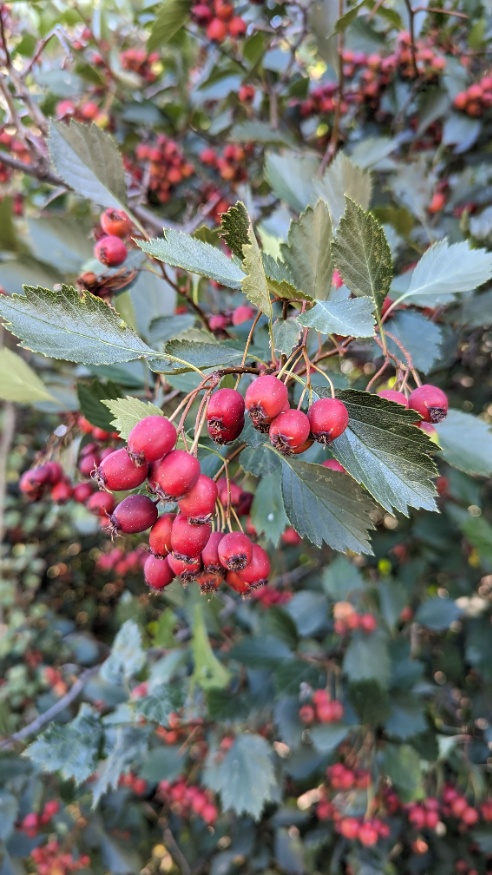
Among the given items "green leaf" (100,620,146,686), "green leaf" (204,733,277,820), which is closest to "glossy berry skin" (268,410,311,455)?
"green leaf" (100,620,146,686)

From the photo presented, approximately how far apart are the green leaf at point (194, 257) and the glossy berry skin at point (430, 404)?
0.91 ft

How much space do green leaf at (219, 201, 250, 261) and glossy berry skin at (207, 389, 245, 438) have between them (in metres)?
0.18

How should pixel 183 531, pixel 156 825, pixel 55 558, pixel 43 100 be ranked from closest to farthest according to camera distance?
pixel 183 531
pixel 43 100
pixel 156 825
pixel 55 558

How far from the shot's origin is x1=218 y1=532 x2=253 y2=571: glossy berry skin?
0.68m

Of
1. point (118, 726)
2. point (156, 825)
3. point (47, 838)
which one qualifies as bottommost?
point (156, 825)

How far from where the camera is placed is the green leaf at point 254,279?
0.58 metres

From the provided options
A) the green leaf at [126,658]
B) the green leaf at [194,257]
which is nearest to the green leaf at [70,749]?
the green leaf at [126,658]

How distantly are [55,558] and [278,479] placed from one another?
12.7 feet

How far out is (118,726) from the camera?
1.43m

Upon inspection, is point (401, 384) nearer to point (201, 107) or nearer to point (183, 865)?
point (201, 107)

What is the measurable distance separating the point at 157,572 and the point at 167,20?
161cm

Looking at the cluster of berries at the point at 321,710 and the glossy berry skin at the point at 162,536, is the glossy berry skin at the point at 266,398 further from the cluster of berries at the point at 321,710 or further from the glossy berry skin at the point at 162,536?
the cluster of berries at the point at 321,710

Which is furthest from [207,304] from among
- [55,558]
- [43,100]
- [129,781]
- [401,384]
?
[55,558]

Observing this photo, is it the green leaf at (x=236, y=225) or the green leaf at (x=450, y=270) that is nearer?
the green leaf at (x=236, y=225)
